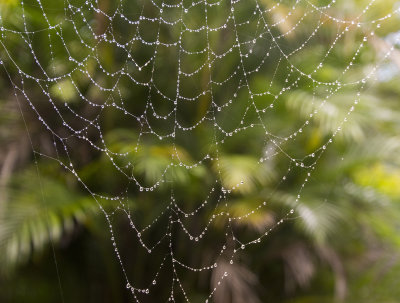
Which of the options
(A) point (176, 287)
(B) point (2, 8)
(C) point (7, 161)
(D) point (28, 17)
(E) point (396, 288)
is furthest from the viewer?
(E) point (396, 288)

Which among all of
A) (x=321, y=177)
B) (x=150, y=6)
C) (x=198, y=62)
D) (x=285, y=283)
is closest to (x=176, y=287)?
(x=285, y=283)

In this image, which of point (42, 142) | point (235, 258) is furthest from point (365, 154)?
point (42, 142)

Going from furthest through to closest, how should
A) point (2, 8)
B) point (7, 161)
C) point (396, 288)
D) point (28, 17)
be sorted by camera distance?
point (396, 288)
point (7, 161)
point (28, 17)
point (2, 8)

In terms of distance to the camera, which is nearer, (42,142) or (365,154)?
(42,142)

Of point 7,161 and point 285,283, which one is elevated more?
point 7,161

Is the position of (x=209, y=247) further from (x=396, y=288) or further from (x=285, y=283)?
(x=396, y=288)

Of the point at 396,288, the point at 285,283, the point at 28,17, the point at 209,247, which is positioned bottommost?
the point at 396,288
